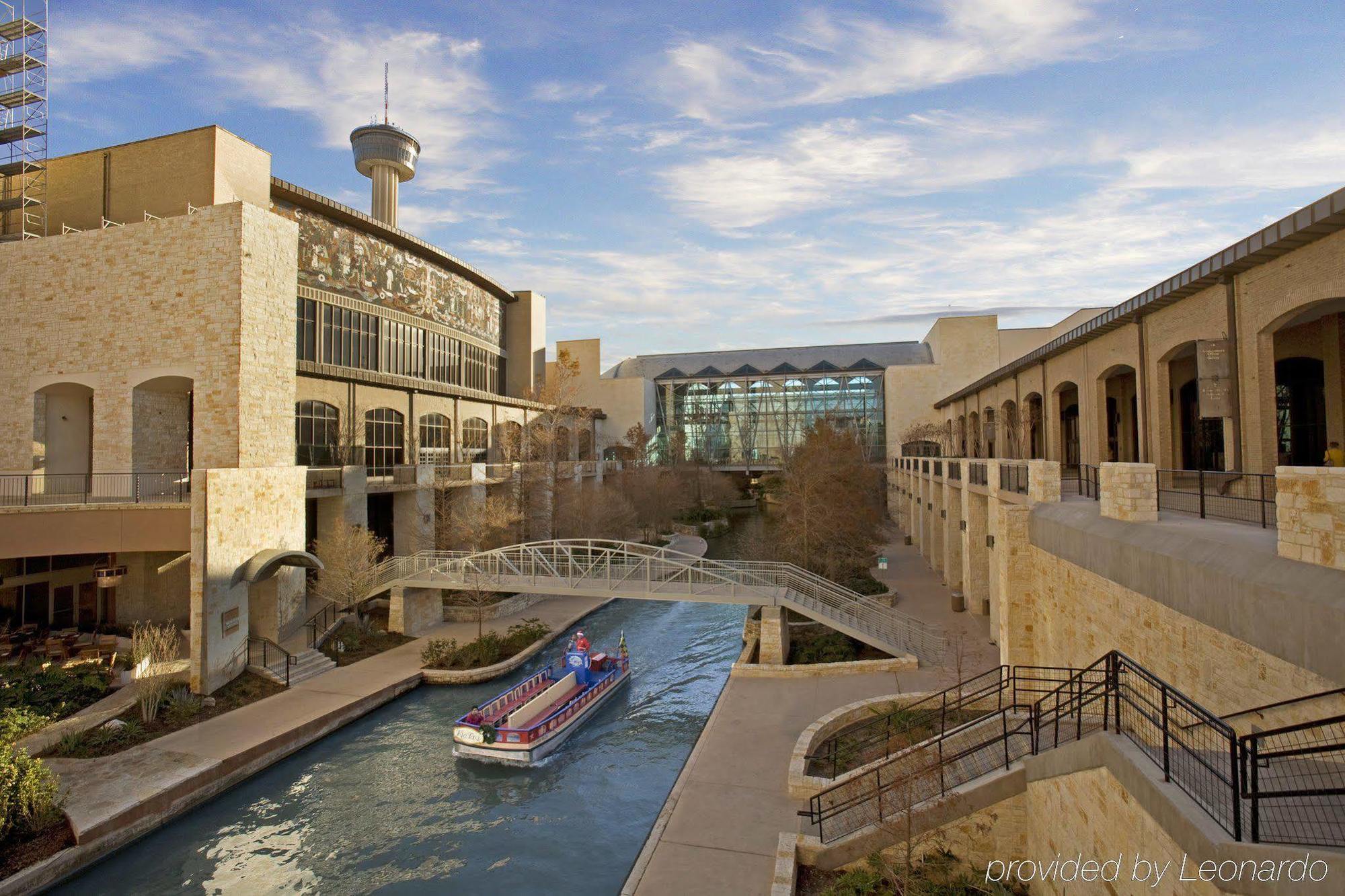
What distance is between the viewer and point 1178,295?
14.7 meters

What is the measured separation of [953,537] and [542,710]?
17.6 metres

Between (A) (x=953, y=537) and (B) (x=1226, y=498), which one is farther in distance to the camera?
(A) (x=953, y=537)

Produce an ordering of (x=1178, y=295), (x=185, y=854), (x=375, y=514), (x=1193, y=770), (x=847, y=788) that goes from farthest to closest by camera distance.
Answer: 1. (x=375, y=514)
2. (x=1178, y=295)
3. (x=185, y=854)
4. (x=847, y=788)
5. (x=1193, y=770)

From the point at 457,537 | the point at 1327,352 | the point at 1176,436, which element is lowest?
the point at 457,537

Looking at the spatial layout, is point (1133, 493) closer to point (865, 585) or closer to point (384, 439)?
point (865, 585)

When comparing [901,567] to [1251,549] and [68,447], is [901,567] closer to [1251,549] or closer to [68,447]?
[1251,549]

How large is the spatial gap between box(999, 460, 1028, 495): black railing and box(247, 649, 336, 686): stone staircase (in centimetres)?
1974

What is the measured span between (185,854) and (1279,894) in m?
15.7

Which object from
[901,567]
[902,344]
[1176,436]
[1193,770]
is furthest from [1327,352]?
[902,344]

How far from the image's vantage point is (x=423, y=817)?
46.4 feet

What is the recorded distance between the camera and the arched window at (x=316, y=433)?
29688 mm

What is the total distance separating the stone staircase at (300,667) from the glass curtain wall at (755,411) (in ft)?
167

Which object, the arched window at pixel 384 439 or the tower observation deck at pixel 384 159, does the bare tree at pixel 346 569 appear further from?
the tower observation deck at pixel 384 159

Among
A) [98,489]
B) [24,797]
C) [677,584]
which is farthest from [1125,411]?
[98,489]
